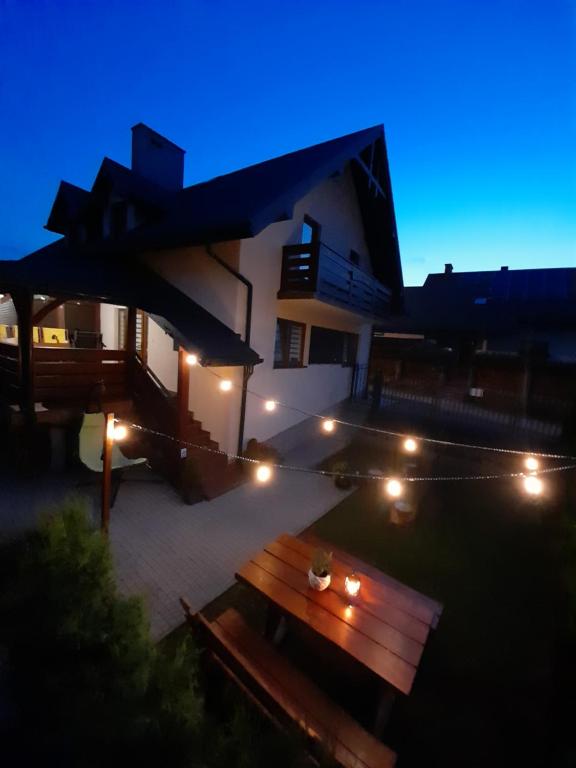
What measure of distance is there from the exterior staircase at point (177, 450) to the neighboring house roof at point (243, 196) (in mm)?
3405

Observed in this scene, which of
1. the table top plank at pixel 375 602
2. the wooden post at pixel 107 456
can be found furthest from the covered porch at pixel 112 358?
the table top plank at pixel 375 602

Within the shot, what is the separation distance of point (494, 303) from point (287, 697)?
69.5ft

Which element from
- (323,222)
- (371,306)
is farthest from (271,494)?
(323,222)

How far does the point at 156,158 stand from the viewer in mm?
10695

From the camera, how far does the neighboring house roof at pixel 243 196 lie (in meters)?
6.42

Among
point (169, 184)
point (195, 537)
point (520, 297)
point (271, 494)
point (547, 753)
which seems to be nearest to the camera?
point (547, 753)

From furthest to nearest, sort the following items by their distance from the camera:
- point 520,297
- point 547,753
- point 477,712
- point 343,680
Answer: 1. point 520,297
2. point 343,680
3. point 477,712
4. point 547,753

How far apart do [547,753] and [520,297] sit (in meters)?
21.3

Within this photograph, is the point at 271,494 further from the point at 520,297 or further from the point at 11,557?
the point at 520,297

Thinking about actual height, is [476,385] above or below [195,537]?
above

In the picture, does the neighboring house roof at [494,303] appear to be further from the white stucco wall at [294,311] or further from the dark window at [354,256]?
the white stucco wall at [294,311]

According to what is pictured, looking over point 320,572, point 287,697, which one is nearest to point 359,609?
point 320,572

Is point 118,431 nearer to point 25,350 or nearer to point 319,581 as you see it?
point 25,350

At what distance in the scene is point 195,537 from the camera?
5.88 m
